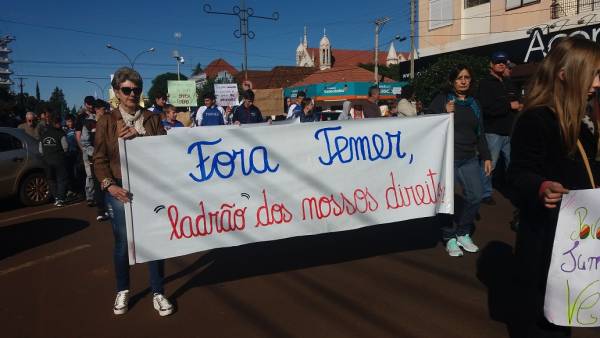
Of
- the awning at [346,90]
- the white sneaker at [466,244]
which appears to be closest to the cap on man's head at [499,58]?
the white sneaker at [466,244]

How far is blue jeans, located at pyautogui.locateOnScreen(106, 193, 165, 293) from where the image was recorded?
331 cm

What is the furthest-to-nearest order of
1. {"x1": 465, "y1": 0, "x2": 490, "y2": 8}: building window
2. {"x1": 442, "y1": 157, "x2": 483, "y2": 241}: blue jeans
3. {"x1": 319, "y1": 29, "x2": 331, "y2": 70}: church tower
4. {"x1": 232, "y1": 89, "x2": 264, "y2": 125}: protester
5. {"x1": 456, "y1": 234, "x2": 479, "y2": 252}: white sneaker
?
{"x1": 319, "y1": 29, "x2": 331, "y2": 70}: church tower < {"x1": 465, "y1": 0, "x2": 490, "y2": 8}: building window < {"x1": 232, "y1": 89, "x2": 264, "y2": 125}: protester < {"x1": 456, "y1": 234, "x2": 479, "y2": 252}: white sneaker < {"x1": 442, "y1": 157, "x2": 483, "y2": 241}: blue jeans

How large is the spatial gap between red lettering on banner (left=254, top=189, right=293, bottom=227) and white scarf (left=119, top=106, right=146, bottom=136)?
3.38 ft

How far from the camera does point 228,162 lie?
3.53 metres

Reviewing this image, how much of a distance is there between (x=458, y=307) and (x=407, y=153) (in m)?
1.36

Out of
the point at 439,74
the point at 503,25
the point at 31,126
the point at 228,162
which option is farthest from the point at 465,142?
the point at 503,25

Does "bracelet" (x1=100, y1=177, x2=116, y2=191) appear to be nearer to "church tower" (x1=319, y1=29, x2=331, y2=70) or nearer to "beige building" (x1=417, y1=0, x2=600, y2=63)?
"beige building" (x1=417, y1=0, x2=600, y2=63)

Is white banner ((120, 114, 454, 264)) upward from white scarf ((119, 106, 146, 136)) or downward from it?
downward

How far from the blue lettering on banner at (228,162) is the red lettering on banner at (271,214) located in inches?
8.4

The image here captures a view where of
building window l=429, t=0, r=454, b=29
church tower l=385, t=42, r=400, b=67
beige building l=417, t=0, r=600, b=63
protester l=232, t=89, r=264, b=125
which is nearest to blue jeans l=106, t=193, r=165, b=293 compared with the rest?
protester l=232, t=89, r=264, b=125

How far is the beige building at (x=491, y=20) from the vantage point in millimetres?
23188

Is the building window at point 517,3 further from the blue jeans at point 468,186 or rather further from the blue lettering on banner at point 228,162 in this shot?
the blue lettering on banner at point 228,162

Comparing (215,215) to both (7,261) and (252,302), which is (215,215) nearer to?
(252,302)

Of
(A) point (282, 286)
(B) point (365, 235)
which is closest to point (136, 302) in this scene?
(A) point (282, 286)
